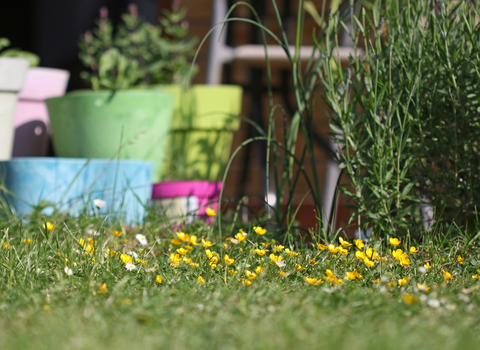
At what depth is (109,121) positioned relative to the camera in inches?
77.0

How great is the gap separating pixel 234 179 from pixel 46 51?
169 centimetres

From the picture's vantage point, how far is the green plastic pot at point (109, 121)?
1939mm

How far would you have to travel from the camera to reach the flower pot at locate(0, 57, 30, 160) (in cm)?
186

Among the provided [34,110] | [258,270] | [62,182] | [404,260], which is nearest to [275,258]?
[258,270]

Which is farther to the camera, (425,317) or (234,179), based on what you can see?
(234,179)

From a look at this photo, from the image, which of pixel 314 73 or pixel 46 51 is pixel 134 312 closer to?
pixel 314 73

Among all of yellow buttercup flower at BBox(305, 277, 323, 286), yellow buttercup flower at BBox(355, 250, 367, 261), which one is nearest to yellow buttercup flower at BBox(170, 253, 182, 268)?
yellow buttercup flower at BBox(305, 277, 323, 286)

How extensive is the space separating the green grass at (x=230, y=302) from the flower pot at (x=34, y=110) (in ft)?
2.98

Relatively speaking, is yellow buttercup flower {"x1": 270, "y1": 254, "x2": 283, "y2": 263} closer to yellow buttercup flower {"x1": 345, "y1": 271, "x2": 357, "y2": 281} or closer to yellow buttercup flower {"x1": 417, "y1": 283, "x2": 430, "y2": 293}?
yellow buttercup flower {"x1": 345, "y1": 271, "x2": 357, "y2": 281}

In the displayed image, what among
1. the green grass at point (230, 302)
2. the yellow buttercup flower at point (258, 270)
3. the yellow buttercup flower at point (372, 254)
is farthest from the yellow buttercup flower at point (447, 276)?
the yellow buttercup flower at point (258, 270)

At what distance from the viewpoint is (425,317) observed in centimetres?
88

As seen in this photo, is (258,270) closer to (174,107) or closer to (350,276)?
(350,276)

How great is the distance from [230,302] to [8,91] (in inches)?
56.7

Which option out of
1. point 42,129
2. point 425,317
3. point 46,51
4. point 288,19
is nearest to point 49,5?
point 46,51
